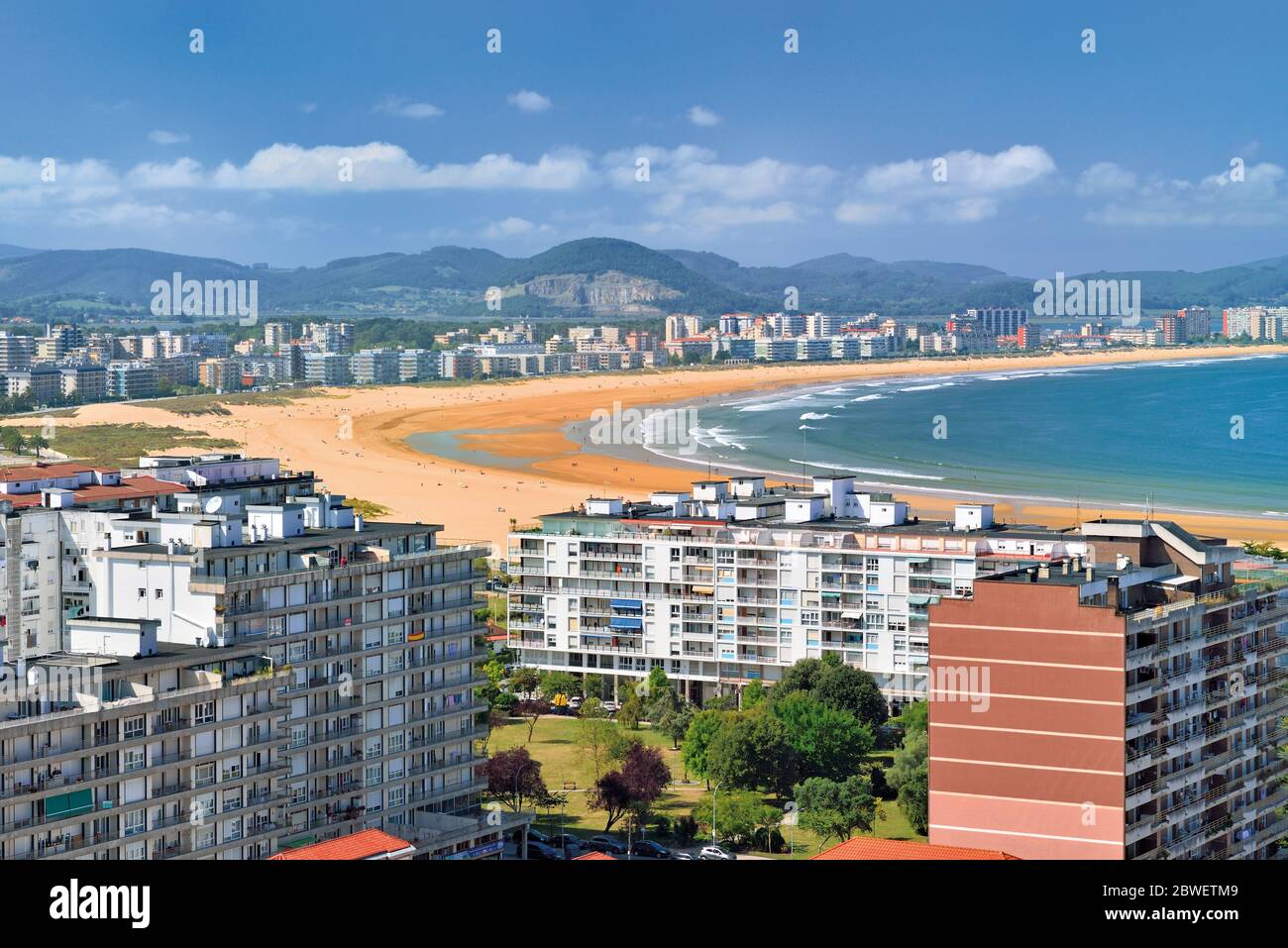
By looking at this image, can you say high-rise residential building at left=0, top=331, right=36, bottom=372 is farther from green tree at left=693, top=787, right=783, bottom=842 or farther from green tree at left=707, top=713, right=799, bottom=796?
green tree at left=693, top=787, right=783, bottom=842

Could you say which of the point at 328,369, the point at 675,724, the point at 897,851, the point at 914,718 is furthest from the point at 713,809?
the point at 328,369

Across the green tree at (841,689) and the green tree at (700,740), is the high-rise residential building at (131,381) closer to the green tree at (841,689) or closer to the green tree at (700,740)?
the green tree at (841,689)

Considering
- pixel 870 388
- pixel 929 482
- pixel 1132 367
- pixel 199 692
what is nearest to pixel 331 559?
pixel 199 692

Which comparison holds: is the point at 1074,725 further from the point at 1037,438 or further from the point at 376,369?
the point at 376,369

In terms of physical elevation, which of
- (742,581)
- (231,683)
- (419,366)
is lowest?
(742,581)

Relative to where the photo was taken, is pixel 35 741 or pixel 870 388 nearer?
pixel 35 741
